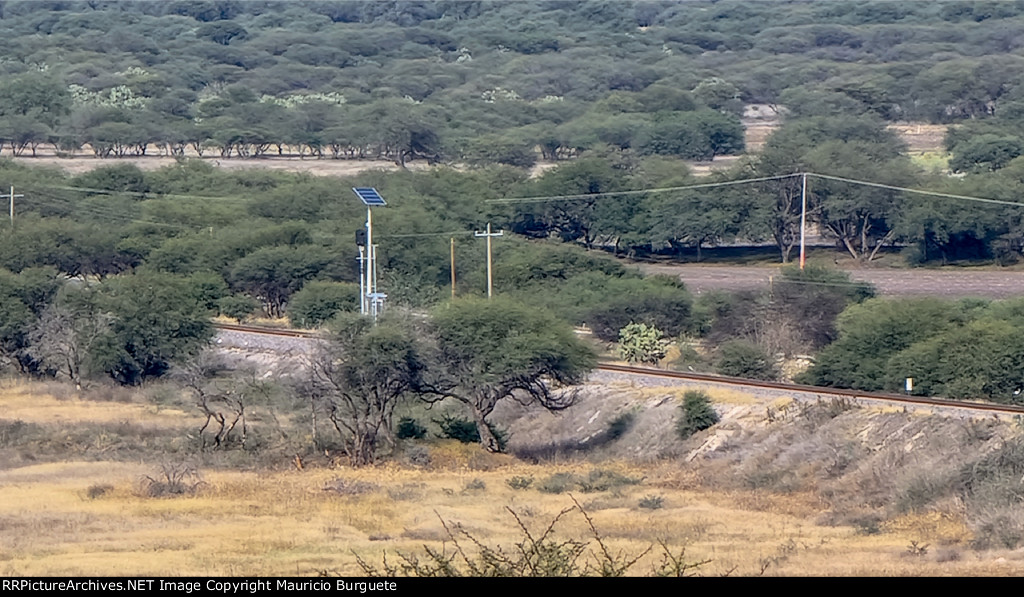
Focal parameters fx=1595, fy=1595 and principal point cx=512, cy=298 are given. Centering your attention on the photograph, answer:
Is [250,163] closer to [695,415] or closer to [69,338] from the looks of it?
[69,338]

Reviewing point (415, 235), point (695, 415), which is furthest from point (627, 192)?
point (695, 415)

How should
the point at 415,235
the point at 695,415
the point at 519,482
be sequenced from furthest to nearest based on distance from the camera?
the point at 415,235 < the point at 695,415 < the point at 519,482

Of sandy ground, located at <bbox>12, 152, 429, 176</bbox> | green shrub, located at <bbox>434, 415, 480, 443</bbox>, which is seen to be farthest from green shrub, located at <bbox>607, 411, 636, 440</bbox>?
sandy ground, located at <bbox>12, 152, 429, 176</bbox>

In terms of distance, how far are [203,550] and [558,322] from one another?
1436cm

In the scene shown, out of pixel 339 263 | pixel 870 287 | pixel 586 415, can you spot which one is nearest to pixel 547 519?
pixel 586 415

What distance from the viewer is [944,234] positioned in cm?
6719

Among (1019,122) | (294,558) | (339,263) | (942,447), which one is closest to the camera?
(294,558)

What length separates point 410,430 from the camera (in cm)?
3409

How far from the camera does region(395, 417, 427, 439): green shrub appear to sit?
3397 centimetres

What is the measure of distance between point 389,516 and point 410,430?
8.13 meters

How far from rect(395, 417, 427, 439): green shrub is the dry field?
3.24ft

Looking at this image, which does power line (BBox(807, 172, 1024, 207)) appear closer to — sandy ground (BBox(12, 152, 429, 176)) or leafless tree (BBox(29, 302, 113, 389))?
sandy ground (BBox(12, 152, 429, 176))

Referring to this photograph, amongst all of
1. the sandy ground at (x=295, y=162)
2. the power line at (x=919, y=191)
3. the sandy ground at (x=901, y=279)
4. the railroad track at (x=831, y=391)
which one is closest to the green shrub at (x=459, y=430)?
the railroad track at (x=831, y=391)
